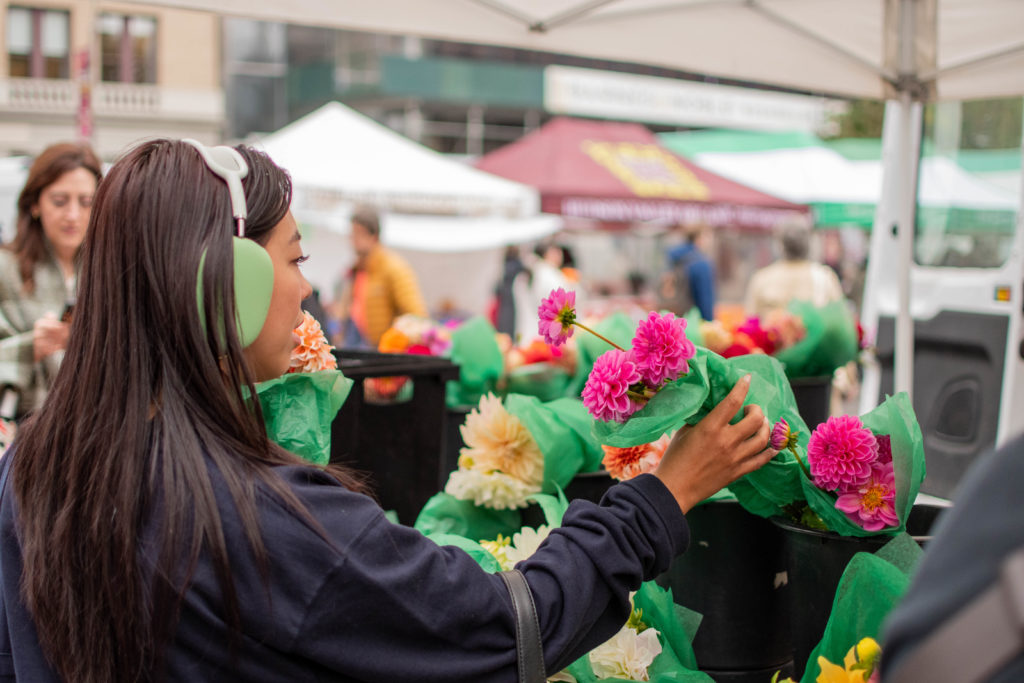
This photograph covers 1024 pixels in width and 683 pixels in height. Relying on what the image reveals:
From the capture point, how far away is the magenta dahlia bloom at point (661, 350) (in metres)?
1.33

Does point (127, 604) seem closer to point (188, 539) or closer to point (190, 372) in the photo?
point (188, 539)

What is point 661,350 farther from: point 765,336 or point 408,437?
point 765,336

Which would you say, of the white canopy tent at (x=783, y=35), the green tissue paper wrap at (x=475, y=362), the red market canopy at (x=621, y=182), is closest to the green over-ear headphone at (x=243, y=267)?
the white canopy tent at (x=783, y=35)

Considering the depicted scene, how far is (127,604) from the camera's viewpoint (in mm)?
1068

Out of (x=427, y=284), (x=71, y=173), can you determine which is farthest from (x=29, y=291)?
(x=427, y=284)

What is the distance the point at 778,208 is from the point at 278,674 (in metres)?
12.3

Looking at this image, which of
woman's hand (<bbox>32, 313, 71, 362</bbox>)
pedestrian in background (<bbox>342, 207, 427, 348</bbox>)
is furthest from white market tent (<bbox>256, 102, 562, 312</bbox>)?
woman's hand (<bbox>32, 313, 71, 362</bbox>)

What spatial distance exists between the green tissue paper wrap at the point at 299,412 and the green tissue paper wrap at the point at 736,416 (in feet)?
1.28

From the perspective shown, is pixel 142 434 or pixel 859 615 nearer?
pixel 142 434

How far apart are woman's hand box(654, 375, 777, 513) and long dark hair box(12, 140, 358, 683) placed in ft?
1.62

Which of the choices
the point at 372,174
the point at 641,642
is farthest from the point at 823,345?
the point at 372,174

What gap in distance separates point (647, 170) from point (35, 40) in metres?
12.9

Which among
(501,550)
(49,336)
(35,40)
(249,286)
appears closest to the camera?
(249,286)

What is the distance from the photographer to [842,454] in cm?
147
